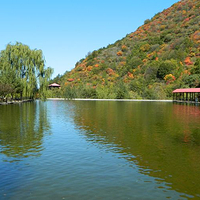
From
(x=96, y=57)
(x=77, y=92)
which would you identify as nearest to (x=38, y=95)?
(x=77, y=92)

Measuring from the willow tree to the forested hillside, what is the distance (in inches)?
1037

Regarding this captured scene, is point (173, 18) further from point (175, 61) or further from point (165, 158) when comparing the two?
point (165, 158)

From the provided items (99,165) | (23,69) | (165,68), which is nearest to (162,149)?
(99,165)

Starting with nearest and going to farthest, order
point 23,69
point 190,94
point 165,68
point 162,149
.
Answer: point 162,149 → point 23,69 → point 190,94 → point 165,68

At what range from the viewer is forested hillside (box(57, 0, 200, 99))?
75038 mm

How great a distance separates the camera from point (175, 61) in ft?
286

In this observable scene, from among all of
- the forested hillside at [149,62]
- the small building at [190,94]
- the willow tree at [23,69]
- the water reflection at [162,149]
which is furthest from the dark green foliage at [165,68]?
the water reflection at [162,149]

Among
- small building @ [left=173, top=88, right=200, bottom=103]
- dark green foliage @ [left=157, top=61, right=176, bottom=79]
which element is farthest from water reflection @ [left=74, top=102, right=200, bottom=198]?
dark green foliage @ [left=157, top=61, right=176, bottom=79]

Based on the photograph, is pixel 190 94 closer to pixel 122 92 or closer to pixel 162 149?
pixel 122 92

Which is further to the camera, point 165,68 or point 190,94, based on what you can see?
point 165,68

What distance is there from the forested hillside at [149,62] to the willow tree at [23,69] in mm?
26343

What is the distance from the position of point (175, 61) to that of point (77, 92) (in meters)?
32.9

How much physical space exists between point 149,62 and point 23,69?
55734 mm

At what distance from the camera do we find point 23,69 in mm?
49781
